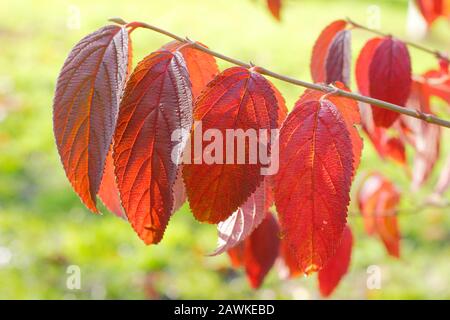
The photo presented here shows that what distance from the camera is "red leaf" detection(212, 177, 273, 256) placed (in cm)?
72

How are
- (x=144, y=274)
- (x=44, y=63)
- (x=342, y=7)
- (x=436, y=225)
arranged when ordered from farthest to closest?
(x=342, y=7) < (x=44, y=63) < (x=436, y=225) < (x=144, y=274)

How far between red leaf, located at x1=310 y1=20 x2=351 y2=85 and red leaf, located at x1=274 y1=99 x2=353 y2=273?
0.29 m

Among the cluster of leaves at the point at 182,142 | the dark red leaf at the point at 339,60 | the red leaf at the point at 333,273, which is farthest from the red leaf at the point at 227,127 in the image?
the red leaf at the point at 333,273

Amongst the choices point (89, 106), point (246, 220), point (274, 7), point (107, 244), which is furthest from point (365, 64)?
point (107, 244)

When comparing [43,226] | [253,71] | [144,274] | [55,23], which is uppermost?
[55,23]

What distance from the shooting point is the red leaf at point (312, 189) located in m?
0.64

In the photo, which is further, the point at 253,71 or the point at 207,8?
the point at 207,8

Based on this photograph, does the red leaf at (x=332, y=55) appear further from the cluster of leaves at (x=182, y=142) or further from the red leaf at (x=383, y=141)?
the cluster of leaves at (x=182, y=142)

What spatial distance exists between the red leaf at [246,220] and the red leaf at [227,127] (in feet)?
0.28

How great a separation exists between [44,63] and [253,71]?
4319 mm

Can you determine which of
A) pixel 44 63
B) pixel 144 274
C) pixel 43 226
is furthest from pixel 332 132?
pixel 44 63

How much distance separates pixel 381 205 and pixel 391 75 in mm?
580
